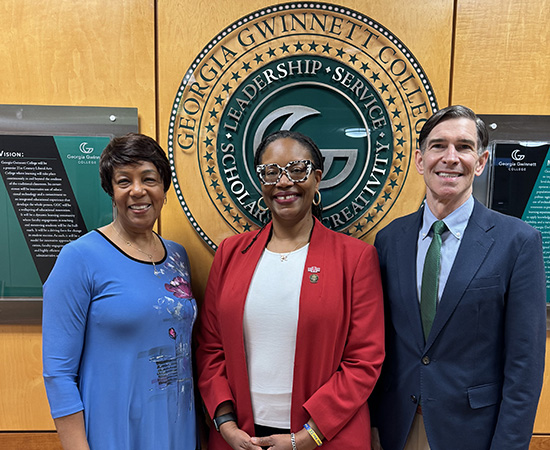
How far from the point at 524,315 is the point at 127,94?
1.98 meters

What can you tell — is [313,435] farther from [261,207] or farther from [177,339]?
[261,207]

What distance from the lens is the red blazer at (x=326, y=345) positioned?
1459 millimetres

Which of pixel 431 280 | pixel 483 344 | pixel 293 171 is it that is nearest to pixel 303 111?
pixel 293 171

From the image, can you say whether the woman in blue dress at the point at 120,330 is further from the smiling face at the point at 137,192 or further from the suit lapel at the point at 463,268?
the suit lapel at the point at 463,268

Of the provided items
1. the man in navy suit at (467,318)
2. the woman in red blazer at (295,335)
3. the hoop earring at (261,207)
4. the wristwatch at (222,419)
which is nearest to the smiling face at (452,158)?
the man in navy suit at (467,318)

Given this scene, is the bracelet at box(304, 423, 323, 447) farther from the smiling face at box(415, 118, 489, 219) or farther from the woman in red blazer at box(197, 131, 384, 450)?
the smiling face at box(415, 118, 489, 219)

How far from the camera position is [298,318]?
1.47 meters

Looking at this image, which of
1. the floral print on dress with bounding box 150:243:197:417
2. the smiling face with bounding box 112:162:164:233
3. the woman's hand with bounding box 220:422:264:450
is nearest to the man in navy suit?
the woman's hand with bounding box 220:422:264:450

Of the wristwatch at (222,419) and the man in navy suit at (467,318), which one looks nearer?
the man in navy suit at (467,318)

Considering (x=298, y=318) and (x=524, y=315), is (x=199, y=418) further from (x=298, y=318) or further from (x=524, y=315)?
(x=524, y=315)

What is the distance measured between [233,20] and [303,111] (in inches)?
22.0

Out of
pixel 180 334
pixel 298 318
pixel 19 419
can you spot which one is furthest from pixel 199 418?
pixel 19 419

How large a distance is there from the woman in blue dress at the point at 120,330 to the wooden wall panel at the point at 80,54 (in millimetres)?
599

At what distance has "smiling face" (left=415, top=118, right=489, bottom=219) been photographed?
1385 millimetres
